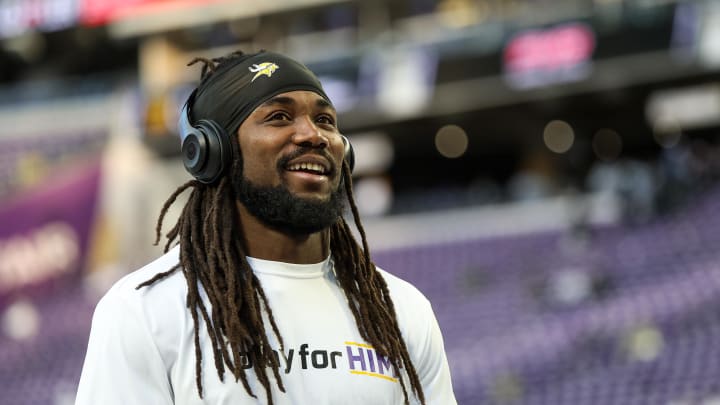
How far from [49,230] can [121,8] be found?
13.1ft

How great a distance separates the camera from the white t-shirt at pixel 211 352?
1.69m

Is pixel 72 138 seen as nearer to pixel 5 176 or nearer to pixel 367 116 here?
pixel 5 176

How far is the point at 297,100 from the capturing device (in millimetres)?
1866

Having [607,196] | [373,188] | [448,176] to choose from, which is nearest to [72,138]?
[373,188]

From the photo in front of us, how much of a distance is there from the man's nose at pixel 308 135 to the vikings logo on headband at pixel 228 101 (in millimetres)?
77

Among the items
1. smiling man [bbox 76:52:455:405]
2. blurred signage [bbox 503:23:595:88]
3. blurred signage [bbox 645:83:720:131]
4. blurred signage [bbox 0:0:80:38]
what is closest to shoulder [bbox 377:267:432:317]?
smiling man [bbox 76:52:455:405]

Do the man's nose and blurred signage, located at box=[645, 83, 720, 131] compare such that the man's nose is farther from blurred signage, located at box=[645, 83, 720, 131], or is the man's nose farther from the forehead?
blurred signage, located at box=[645, 83, 720, 131]

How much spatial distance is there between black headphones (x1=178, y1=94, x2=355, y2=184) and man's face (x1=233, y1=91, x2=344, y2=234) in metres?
0.03

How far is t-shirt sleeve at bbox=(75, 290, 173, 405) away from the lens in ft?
5.48

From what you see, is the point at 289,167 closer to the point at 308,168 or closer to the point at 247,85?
the point at 308,168

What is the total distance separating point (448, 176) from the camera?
19484 millimetres

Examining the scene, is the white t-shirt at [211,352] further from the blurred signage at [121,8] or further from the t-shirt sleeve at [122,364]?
the blurred signage at [121,8]

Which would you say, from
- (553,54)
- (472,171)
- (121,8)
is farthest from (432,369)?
(472,171)

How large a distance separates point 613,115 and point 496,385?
26.0 feet
